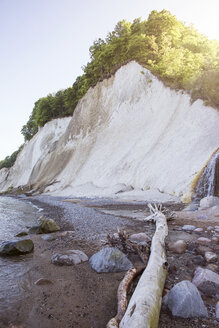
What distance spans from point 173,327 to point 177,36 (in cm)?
3152

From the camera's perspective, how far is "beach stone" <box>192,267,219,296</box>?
263cm

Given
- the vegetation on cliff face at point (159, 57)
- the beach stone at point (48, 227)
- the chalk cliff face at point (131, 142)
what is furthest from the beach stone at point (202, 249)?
the vegetation on cliff face at point (159, 57)

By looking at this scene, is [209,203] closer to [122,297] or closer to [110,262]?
[110,262]

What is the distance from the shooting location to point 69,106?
129 feet

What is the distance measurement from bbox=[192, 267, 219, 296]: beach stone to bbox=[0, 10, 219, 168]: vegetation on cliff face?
15.3 meters

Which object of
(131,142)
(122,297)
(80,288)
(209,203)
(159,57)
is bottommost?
(80,288)

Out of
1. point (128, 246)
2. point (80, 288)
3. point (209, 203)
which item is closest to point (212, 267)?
point (128, 246)

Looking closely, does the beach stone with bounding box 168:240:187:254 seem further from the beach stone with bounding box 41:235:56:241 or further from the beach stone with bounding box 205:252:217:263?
the beach stone with bounding box 41:235:56:241

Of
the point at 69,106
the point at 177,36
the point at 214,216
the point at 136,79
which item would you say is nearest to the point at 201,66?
the point at 136,79

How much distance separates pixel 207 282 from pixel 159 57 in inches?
959

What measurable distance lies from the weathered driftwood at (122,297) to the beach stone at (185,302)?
1.53 feet

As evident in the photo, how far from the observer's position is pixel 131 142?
21344 millimetres

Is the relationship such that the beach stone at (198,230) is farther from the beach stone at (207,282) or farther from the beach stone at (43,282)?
the beach stone at (43,282)

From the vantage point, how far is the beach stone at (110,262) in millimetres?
3430
